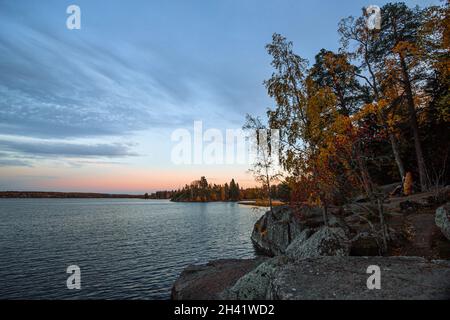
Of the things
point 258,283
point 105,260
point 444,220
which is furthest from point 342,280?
point 105,260

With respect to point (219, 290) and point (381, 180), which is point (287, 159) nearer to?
point (219, 290)

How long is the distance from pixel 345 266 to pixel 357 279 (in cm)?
111

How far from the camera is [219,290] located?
13.1 meters

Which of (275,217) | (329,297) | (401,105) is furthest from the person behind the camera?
(275,217)

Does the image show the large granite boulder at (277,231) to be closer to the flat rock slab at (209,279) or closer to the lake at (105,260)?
the lake at (105,260)

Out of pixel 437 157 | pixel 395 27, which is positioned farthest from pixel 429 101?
pixel 395 27

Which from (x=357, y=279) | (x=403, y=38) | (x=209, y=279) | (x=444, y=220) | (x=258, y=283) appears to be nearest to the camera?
(x=357, y=279)

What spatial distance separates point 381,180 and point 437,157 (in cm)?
815

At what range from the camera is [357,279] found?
26.1 ft

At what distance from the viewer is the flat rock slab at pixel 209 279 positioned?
44.2 ft

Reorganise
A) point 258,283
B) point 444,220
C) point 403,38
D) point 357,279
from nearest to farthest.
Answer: point 357,279
point 258,283
point 444,220
point 403,38

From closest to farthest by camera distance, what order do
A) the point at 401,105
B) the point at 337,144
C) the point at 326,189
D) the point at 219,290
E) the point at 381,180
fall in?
the point at 219,290, the point at 337,144, the point at 326,189, the point at 401,105, the point at 381,180

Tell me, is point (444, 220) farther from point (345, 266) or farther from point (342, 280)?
point (342, 280)

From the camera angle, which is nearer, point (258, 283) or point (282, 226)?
point (258, 283)
